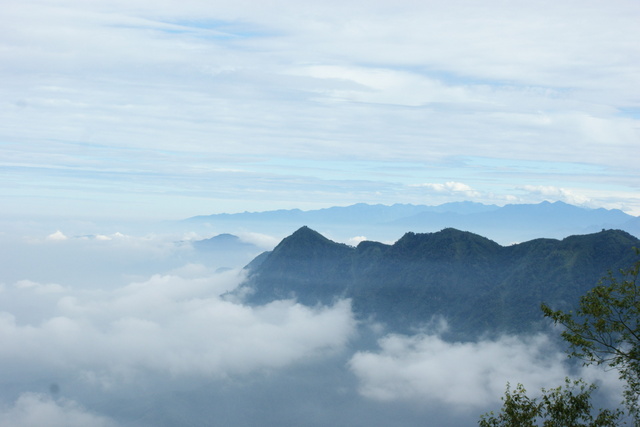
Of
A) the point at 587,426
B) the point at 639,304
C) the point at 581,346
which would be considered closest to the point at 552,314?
the point at 581,346

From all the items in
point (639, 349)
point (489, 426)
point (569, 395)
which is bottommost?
point (489, 426)

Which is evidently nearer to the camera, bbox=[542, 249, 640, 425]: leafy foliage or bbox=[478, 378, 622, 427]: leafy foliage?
bbox=[542, 249, 640, 425]: leafy foliage

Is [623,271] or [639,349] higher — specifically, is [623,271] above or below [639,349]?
above

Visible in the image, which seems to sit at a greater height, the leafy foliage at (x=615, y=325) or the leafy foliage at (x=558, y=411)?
the leafy foliage at (x=615, y=325)

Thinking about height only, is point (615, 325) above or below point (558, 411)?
above

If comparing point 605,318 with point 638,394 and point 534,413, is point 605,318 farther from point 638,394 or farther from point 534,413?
point 534,413

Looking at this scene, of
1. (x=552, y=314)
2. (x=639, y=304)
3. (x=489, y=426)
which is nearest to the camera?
(x=639, y=304)

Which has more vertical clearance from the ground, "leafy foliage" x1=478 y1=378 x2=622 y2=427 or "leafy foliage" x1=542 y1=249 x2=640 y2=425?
"leafy foliage" x1=542 y1=249 x2=640 y2=425

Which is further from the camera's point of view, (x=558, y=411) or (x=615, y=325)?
(x=558, y=411)

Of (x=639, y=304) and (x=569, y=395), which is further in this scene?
(x=569, y=395)

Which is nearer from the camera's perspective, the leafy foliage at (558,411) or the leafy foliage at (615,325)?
the leafy foliage at (615,325)

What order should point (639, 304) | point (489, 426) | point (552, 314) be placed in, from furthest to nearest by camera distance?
point (489, 426)
point (552, 314)
point (639, 304)

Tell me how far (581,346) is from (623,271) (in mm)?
7242

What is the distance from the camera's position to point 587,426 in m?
44.3
